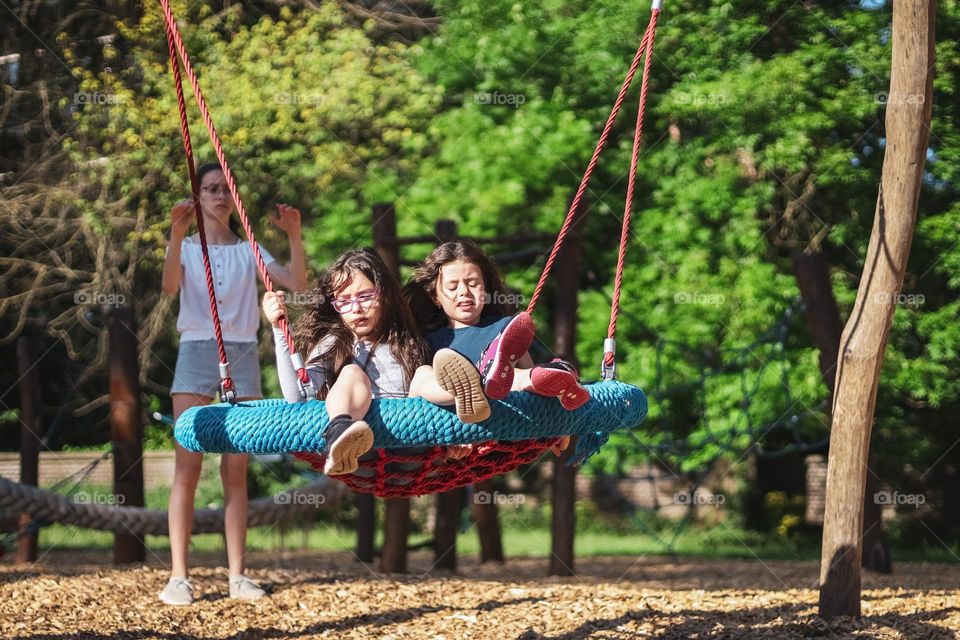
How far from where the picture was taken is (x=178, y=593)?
3.68 meters

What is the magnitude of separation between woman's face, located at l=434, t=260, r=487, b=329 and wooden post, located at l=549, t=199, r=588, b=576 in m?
2.26

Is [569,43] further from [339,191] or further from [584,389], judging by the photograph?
[584,389]

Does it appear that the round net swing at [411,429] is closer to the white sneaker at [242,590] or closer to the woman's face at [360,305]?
the woman's face at [360,305]

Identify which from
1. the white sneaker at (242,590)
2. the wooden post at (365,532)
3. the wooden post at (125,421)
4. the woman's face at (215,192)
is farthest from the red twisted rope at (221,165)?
the wooden post at (365,532)

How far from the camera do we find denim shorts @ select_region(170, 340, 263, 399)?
3463 millimetres

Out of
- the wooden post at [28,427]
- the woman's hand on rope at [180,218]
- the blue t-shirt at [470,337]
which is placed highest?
the woman's hand on rope at [180,218]

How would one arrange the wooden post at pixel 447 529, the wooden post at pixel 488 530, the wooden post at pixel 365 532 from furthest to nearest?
the wooden post at pixel 488 530 → the wooden post at pixel 365 532 → the wooden post at pixel 447 529

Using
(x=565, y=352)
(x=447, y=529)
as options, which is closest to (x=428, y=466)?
(x=565, y=352)

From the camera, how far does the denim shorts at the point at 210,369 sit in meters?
3.46

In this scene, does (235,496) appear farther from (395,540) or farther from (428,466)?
(395,540)

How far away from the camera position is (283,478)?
8789mm

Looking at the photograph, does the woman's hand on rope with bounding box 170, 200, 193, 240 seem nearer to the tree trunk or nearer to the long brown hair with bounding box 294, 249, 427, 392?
the long brown hair with bounding box 294, 249, 427, 392

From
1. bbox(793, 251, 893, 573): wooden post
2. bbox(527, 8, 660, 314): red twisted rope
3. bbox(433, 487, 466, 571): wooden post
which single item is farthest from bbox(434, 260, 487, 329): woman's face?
bbox(793, 251, 893, 573): wooden post

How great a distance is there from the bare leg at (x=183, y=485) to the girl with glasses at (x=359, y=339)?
0.87 metres
